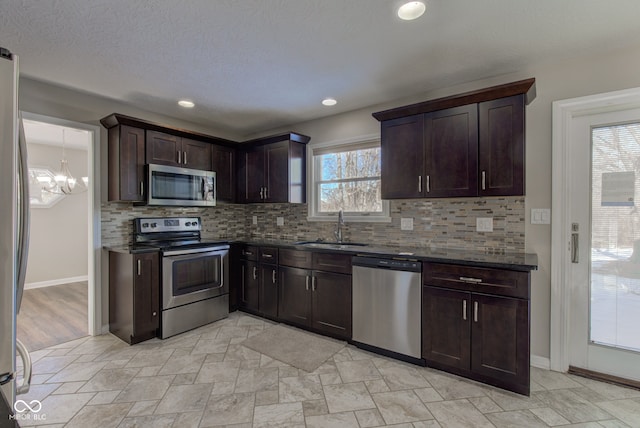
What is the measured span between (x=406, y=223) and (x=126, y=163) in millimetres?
2967

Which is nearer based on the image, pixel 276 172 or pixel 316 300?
pixel 316 300

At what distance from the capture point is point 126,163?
3098 millimetres

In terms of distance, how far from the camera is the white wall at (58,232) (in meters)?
5.04

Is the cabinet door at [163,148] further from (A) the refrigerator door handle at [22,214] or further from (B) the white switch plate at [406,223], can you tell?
(B) the white switch plate at [406,223]

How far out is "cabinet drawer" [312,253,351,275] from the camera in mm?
2879

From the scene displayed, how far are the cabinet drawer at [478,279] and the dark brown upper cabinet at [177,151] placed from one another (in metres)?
2.92

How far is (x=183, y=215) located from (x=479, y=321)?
3.49 m

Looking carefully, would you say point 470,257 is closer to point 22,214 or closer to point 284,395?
point 284,395


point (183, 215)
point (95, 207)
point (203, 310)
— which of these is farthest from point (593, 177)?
point (95, 207)

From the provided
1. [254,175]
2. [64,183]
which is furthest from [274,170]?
[64,183]

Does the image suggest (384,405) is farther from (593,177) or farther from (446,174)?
(593,177)

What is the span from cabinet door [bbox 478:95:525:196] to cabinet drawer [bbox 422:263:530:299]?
0.65 metres

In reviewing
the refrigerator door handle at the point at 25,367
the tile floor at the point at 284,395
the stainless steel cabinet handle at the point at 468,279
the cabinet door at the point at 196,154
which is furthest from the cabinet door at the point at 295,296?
the refrigerator door handle at the point at 25,367

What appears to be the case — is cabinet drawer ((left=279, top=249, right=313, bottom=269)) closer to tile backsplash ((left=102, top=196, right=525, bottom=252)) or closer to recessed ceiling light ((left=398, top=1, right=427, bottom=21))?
tile backsplash ((left=102, top=196, right=525, bottom=252))
